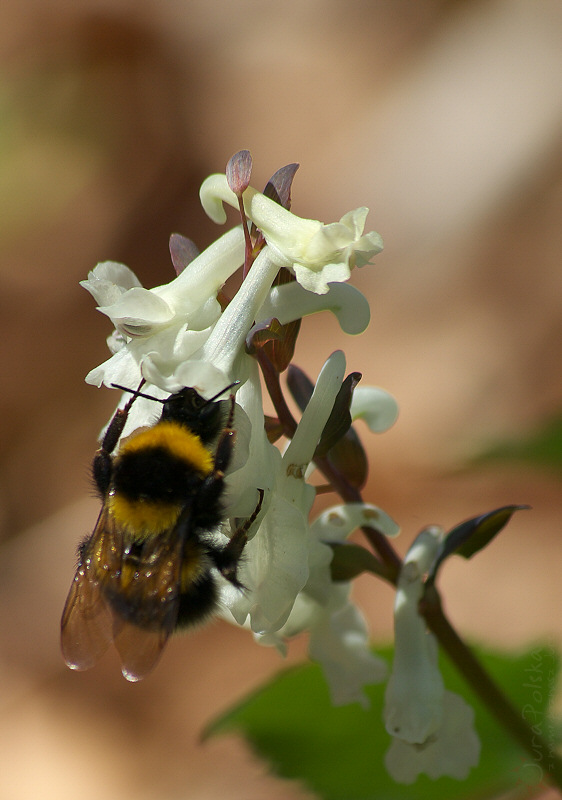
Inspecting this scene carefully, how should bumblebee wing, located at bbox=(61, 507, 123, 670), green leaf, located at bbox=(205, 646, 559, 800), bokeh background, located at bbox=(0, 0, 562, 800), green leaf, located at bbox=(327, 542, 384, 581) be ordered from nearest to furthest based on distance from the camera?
bumblebee wing, located at bbox=(61, 507, 123, 670), green leaf, located at bbox=(327, 542, 384, 581), green leaf, located at bbox=(205, 646, 559, 800), bokeh background, located at bbox=(0, 0, 562, 800)

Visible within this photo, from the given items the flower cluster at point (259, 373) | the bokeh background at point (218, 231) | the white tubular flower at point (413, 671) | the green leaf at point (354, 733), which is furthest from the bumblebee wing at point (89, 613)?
the bokeh background at point (218, 231)

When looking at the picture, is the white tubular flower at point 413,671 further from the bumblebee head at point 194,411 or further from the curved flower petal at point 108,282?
the curved flower petal at point 108,282

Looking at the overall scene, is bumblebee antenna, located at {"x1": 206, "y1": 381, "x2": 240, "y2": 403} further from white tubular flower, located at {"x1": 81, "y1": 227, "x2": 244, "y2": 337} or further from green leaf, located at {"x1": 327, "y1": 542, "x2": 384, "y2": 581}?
green leaf, located at {"x1": 327, "y1": 542, "x2": 384, "y2": 581}

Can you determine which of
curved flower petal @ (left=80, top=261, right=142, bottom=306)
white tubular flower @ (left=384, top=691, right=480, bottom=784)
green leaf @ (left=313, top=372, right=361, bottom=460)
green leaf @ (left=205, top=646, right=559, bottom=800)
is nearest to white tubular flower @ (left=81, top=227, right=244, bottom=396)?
curved flower petal @ (left=80, top=261, right=142, bottom=306)

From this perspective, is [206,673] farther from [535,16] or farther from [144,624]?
[535,16]

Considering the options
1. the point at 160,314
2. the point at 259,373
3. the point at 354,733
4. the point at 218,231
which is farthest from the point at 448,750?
the point at 218,231

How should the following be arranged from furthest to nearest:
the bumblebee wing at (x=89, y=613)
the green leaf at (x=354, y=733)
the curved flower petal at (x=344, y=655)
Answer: the green leaf at (x=354, y=733) → the curved flower petal at (x=344, y=655) → the bumblebee wing at (x=89, y=613)
